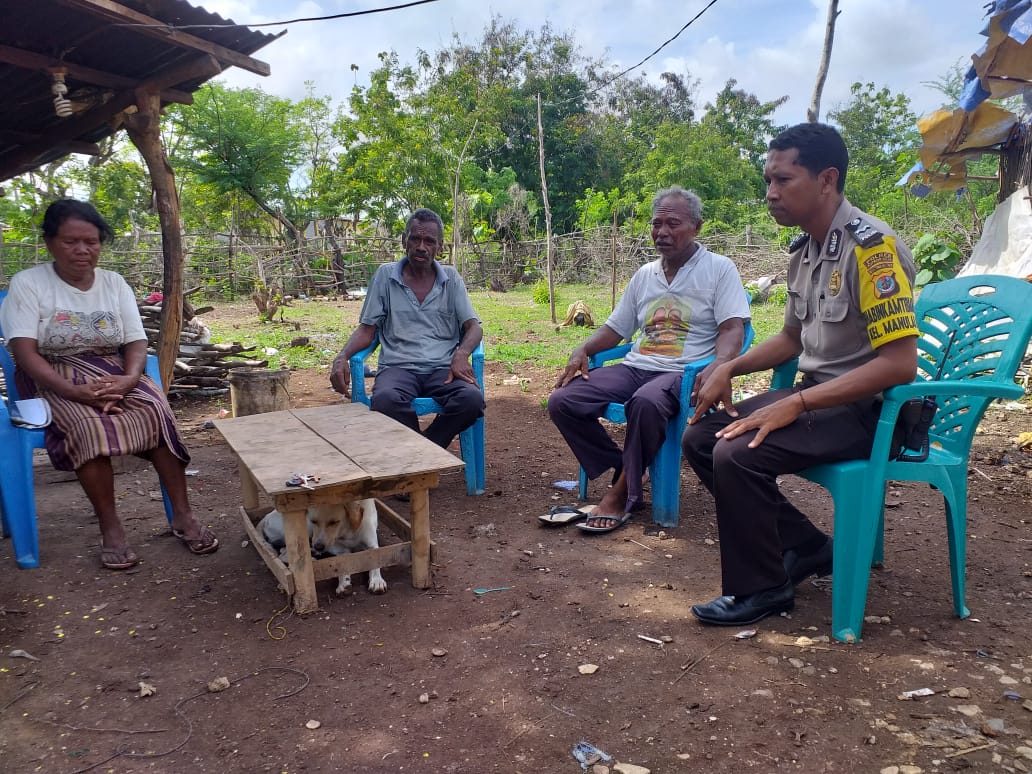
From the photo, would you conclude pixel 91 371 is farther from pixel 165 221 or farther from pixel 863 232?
pixel 863 232

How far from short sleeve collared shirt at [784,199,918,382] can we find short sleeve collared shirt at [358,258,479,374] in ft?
7.01

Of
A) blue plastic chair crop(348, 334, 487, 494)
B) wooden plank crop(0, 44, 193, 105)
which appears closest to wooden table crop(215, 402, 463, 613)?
blue plastic chair crop(348, 334, 487, 494)

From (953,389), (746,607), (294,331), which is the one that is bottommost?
(746,607)

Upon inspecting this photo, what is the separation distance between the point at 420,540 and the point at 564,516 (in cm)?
96

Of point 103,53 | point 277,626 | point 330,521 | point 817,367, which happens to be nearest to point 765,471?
point 817,367

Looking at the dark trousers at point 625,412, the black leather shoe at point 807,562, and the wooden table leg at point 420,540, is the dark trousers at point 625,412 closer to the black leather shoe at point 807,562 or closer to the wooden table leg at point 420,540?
the black leather shoe at point 807,562

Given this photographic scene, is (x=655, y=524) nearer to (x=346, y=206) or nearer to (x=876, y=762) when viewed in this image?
(x=876, y=762)

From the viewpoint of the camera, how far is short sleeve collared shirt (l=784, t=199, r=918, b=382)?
89.4 inches

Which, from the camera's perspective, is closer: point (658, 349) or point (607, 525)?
point (607, 525)

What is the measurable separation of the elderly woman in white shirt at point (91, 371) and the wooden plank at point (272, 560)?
0.93 feet

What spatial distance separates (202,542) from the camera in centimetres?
336

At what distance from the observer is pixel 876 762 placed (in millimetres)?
1800

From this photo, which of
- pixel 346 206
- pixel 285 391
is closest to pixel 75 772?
pixel 285 391

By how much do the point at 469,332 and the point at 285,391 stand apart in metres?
1.92
